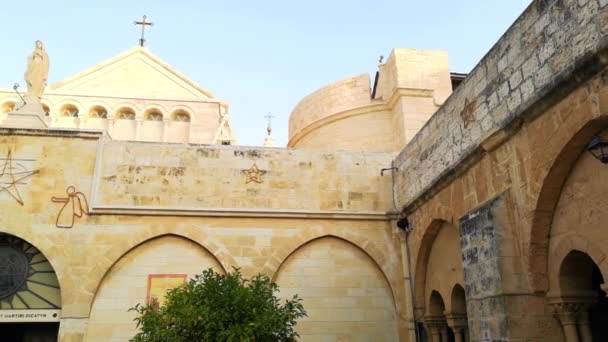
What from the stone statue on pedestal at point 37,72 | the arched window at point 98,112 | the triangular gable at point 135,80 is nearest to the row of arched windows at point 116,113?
the arched window at point 98,112

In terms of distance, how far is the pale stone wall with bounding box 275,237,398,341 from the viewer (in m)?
8.19

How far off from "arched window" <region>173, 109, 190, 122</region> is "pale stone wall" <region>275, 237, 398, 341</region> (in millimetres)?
12073

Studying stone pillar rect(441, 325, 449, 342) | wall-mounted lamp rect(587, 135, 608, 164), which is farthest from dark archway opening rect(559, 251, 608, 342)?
stone pillar rect(441, 325, 449, 342)

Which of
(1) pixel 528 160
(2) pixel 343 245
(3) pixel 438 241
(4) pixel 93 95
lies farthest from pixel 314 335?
(4) pixel 93 95

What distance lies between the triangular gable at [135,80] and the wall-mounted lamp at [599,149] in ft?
56.9

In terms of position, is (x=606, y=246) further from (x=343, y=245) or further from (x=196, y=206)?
(x=196, y=206)

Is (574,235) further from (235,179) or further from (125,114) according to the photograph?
(125,114)

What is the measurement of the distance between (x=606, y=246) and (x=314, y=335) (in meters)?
5.21

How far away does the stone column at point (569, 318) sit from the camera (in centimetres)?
445

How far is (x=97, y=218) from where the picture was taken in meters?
8.13

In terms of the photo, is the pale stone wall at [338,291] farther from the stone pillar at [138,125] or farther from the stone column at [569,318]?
the stone pillar at [138,125]

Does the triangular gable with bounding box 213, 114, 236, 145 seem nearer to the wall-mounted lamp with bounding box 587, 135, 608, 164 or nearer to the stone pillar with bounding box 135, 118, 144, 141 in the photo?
the stone pillar with bounding box 135, 118, 144, 141

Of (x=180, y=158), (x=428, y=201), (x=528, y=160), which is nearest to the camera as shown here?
(x=528, y=160)

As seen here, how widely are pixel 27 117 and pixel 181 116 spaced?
35.0ft
